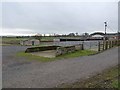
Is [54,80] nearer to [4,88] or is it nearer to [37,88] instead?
[37,88]

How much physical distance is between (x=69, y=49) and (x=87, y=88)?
16.0 metres

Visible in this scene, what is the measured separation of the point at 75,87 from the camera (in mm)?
8164

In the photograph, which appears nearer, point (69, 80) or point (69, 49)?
point (69, 80)

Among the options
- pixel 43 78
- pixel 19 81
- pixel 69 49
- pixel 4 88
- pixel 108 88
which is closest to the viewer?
pixel 108 88

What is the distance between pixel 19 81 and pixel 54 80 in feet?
4.68

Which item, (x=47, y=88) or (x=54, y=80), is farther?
(x=54, y=80)

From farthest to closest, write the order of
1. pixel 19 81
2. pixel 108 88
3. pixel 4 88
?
pixel 19 81
pixel 4 88
pixel 108 88

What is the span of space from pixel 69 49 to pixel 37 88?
622 inches

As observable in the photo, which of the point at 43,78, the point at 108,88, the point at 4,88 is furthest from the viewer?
the point at 43,78

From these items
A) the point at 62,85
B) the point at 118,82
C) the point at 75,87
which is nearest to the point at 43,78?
the point at 62,85

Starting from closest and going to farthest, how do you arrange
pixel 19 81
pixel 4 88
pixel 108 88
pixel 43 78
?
pixel 108 88 < pixel 4 88 < pixel 19 81 < pixel 43 78

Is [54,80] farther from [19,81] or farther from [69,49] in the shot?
[69,49]

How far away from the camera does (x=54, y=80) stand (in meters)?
9.59

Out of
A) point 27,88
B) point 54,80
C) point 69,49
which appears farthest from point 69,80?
point 69,49
